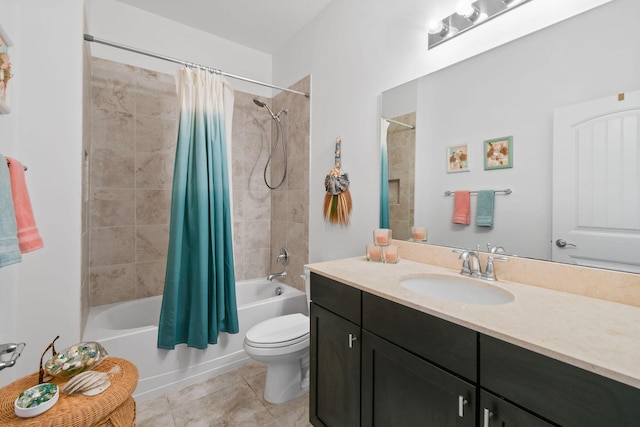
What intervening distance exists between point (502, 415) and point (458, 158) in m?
1.06

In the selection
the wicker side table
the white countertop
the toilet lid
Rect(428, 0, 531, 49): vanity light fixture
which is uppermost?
Rect(428, 0, 531, 49): vanity light fixture

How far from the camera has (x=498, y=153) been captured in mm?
1248

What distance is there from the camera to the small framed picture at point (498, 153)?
121 centimetres

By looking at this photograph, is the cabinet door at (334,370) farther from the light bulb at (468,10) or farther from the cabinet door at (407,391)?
the light bulb at (468,10)

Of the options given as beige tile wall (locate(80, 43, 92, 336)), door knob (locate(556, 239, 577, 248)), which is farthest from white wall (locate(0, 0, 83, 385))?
door knob (locate(556, 239, 577, 248))

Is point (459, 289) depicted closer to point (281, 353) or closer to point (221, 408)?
point (281, 353)

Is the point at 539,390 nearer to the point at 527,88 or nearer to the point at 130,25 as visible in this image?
the point at 527,88

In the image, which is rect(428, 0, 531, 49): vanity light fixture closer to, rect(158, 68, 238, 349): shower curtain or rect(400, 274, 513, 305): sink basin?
rect(400, 274, 513, 305): sink basin

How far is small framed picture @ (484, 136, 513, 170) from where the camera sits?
1214mm

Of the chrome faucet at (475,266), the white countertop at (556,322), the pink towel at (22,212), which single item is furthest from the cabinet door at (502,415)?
the pink towel at (22,212)

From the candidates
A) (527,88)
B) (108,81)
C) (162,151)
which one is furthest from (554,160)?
(108,81)

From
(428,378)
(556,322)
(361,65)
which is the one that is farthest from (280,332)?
(361,65)

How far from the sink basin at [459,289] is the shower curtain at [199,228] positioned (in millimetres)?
1296

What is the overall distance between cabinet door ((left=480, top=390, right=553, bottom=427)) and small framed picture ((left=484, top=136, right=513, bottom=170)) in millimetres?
914
